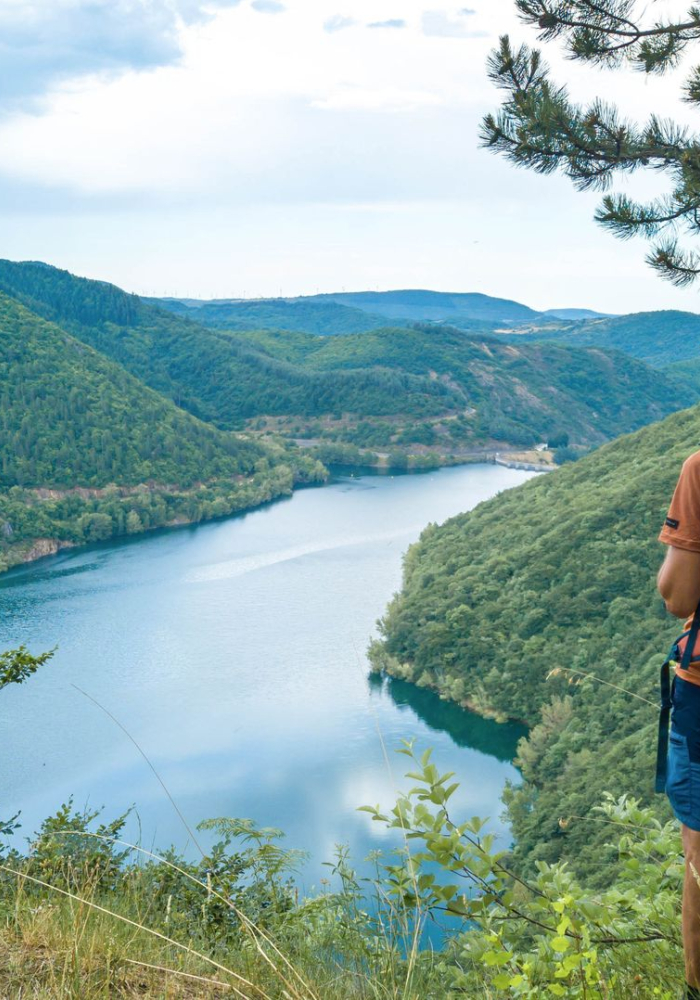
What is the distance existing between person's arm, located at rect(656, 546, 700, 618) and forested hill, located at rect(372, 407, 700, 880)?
11681mm

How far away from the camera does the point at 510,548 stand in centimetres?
2841

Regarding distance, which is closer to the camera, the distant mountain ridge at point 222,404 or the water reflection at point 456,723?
the water reflection at point 456,723

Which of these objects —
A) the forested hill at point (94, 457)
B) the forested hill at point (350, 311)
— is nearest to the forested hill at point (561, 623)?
the forested hill at point (94, 457)

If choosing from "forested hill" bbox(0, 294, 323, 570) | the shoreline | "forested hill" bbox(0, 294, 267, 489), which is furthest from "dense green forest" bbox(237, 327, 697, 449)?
"forested hill" bbox(0, 294, 267, 489)

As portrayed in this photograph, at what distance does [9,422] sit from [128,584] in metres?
17.5

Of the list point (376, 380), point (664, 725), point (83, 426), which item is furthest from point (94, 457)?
point (664, 725)

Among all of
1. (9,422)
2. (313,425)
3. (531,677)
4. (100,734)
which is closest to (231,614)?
(100,734)

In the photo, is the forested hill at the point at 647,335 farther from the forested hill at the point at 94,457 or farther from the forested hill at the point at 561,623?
the forested hill at the point at 561,623

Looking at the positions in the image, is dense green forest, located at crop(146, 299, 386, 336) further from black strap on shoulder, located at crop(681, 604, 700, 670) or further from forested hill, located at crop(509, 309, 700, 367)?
black strap on shoulder, located at crop(681, 604, 700, 670)

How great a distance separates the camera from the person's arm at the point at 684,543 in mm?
1682

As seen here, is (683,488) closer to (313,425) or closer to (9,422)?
(9,422)

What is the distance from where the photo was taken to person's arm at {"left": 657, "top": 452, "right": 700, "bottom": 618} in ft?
5.52

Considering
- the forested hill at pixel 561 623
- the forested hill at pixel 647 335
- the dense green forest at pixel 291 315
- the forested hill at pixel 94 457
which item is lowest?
the forested hill at pixel 561 623

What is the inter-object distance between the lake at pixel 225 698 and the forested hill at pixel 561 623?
3.86 feet
